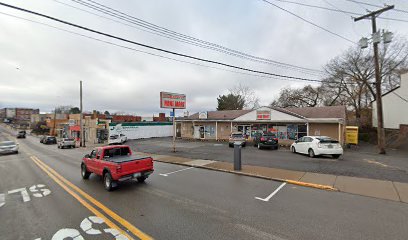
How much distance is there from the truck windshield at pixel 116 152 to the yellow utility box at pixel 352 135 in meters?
21.7

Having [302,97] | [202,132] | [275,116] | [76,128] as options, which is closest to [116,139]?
[202,132]

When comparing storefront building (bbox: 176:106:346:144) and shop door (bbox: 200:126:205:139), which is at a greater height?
storefront building (bbox: 176:106:346:144)

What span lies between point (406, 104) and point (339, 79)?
35.4ft

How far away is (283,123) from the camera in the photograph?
22.2 metres

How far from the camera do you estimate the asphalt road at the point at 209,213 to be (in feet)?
13.8

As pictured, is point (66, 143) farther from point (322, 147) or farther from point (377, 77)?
point (377, 77)

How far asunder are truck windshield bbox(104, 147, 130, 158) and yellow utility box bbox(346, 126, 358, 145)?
71.2ft

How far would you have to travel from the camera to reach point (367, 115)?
31.5 metres

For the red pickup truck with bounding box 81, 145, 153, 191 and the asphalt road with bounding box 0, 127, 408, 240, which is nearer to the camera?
the asphalt road with bounding box 0, 127, 408, 240

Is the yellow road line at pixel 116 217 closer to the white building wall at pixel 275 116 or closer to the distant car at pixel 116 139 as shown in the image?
the white building wall at pixel 275 116

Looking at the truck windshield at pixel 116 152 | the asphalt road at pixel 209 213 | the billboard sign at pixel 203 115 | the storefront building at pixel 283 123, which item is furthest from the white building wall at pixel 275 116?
the truck windshield at pixel 116 152

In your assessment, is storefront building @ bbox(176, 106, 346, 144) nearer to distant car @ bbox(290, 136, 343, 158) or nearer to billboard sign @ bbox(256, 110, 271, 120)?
billboard sign @ bbox(256, 110, 271, 120)

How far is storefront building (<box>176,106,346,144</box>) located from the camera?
64.0 feet

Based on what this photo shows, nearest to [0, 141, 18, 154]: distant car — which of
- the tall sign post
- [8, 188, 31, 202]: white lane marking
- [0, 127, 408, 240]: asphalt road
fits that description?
the tall sign post
